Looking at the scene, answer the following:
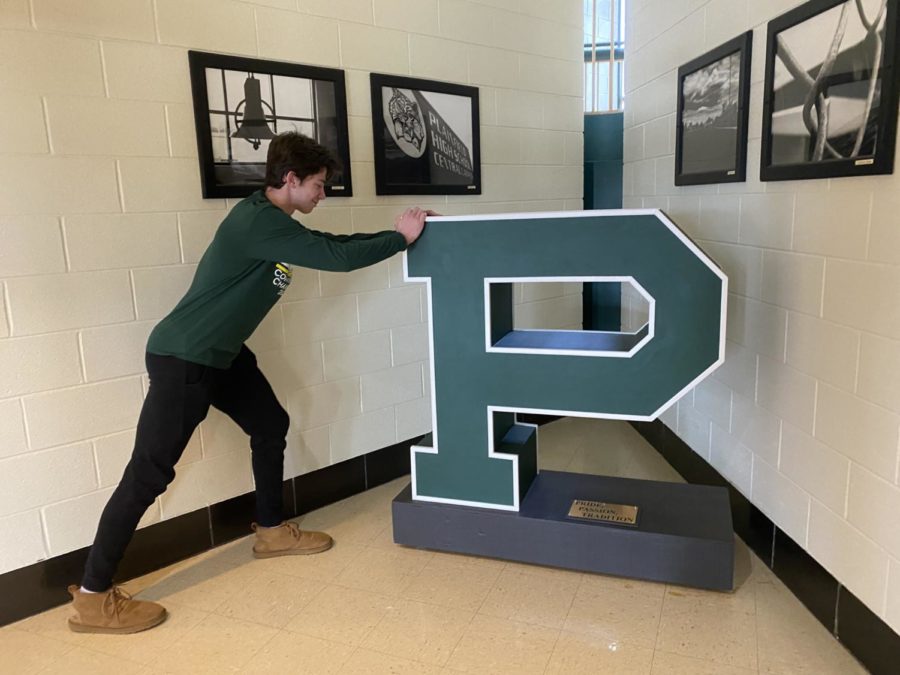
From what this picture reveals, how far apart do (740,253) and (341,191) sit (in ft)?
5.29

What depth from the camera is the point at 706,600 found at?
2.23 m

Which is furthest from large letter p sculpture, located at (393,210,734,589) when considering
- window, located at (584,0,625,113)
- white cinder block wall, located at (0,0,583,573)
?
window, located at (584,0,625,113)

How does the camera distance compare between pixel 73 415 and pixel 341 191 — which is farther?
pixel 341 191

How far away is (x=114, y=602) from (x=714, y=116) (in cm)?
275

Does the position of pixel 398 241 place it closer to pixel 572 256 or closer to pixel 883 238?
pixel 572 256

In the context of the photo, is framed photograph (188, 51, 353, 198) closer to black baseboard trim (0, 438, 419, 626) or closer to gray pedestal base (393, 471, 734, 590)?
black baseboard trim (0, 438, 419, 626)

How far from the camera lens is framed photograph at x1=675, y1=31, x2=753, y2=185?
2426 millimetres

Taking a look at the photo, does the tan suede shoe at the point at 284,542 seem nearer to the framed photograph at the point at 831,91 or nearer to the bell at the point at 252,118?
the bell at the point at 252,118

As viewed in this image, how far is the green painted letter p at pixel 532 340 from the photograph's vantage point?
2.15m

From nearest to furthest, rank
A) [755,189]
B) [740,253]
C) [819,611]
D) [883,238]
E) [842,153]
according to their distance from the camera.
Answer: [883,238]
[842,153]
[819,611]
[755,189]
[740,253]

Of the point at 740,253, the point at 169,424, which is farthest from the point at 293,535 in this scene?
→ the point at 740,253

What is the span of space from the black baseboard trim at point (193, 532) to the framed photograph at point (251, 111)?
1.24 meters

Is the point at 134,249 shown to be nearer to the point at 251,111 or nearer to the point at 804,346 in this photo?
the point at 251,111

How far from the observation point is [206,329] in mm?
2211
